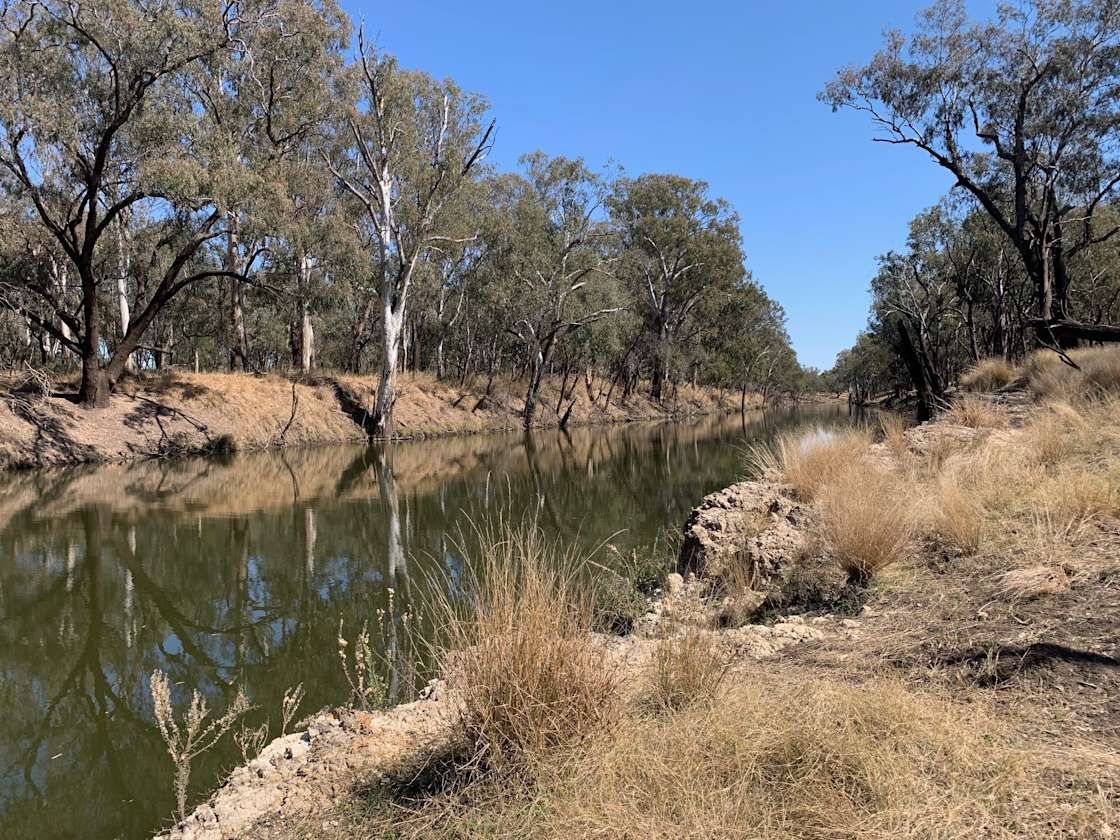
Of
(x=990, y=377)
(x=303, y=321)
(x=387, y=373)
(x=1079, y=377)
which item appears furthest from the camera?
(x=303, y=321)

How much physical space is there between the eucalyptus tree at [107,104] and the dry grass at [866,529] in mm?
16552

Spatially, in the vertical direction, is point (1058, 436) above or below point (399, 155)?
below

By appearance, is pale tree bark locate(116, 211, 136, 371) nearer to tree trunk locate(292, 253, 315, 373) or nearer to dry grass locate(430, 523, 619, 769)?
tree trunk locate(292, 253, 315, 373)

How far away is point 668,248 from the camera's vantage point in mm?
44750

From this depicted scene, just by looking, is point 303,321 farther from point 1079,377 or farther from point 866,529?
point 866,529

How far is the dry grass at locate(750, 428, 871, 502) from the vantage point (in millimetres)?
7742

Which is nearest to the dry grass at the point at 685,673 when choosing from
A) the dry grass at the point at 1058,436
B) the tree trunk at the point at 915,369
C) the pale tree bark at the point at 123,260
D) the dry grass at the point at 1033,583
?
the dry grass at the point at 1033,583

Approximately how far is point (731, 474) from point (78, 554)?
12.8 m

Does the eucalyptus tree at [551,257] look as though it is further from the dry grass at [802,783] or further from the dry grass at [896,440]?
the dry grass at [802,783]

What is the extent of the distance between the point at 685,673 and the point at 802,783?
86 cm

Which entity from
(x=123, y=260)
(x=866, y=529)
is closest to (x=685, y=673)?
(x=866, y=529)

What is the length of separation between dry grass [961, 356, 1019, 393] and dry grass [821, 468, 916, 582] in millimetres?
13955

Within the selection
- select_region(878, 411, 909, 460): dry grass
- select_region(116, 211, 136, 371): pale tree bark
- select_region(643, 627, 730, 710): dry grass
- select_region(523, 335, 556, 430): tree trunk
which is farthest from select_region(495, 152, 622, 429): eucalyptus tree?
select_region(643, 627, 730, 710): dry grass

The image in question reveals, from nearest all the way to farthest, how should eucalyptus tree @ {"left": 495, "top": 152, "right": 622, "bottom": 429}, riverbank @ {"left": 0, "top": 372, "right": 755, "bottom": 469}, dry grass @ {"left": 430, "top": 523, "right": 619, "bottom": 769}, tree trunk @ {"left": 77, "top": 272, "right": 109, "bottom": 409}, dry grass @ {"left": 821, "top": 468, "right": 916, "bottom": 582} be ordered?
dry grass @ {"left": 430, "top": 523, "right": 619, "bottom": 769}, dry grass @ {"left": 821, "top": 468, "right": 916, "bottom": 582}, riverbank @ {"left": 0, "top": 372, "right": 755, "bottom": 469}, tree trunk @ {"left": 77, "top": 272, "right": 109, "bottom": 409}, eucalyptus tree @ {"left": 495, "top": 152, "right": 622, "bottom": 429}
